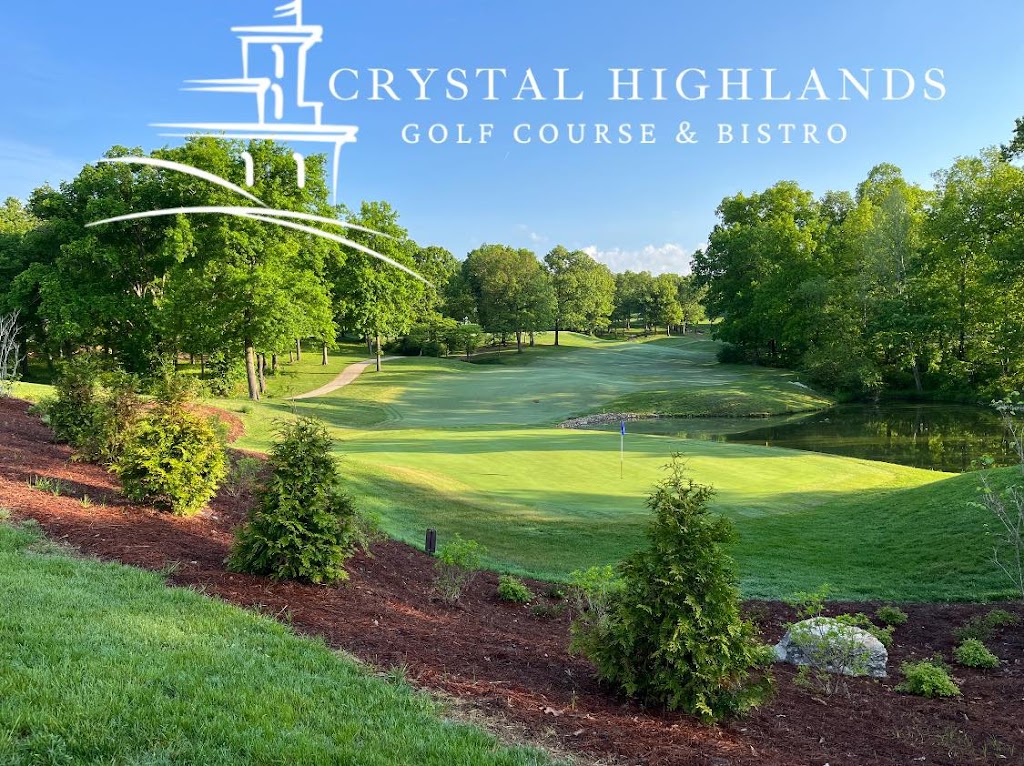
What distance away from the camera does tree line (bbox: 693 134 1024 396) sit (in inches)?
1492

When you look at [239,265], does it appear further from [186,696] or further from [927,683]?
[927,683]

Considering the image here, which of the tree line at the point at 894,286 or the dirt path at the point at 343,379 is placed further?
the dirt path at the point at 343,379

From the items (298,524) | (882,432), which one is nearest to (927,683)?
(298,524)

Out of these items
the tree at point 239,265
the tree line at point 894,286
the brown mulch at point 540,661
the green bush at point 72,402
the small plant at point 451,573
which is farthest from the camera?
the tree line at point 894,286

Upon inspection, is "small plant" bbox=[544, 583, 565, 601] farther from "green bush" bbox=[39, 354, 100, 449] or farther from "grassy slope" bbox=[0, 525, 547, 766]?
"green bush" bbox=[39, 354, 100, 449]

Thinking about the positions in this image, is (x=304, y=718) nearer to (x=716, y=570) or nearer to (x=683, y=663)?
(x=683, y=663)

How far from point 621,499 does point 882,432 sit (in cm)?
2328

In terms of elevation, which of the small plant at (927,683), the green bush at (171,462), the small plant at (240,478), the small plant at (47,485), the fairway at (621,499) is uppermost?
the green bush at (171,462)

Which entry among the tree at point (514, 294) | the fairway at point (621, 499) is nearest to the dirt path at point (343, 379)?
the fairway at point (621, 499)

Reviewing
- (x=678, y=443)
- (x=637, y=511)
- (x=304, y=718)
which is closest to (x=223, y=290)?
(x=678, y=443)

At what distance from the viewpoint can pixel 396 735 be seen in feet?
12.8

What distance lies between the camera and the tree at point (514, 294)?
7206 centimetres

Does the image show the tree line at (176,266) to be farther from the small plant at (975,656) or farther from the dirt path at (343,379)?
the small plant at (975,656)

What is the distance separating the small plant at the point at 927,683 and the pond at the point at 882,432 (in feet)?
69.8
